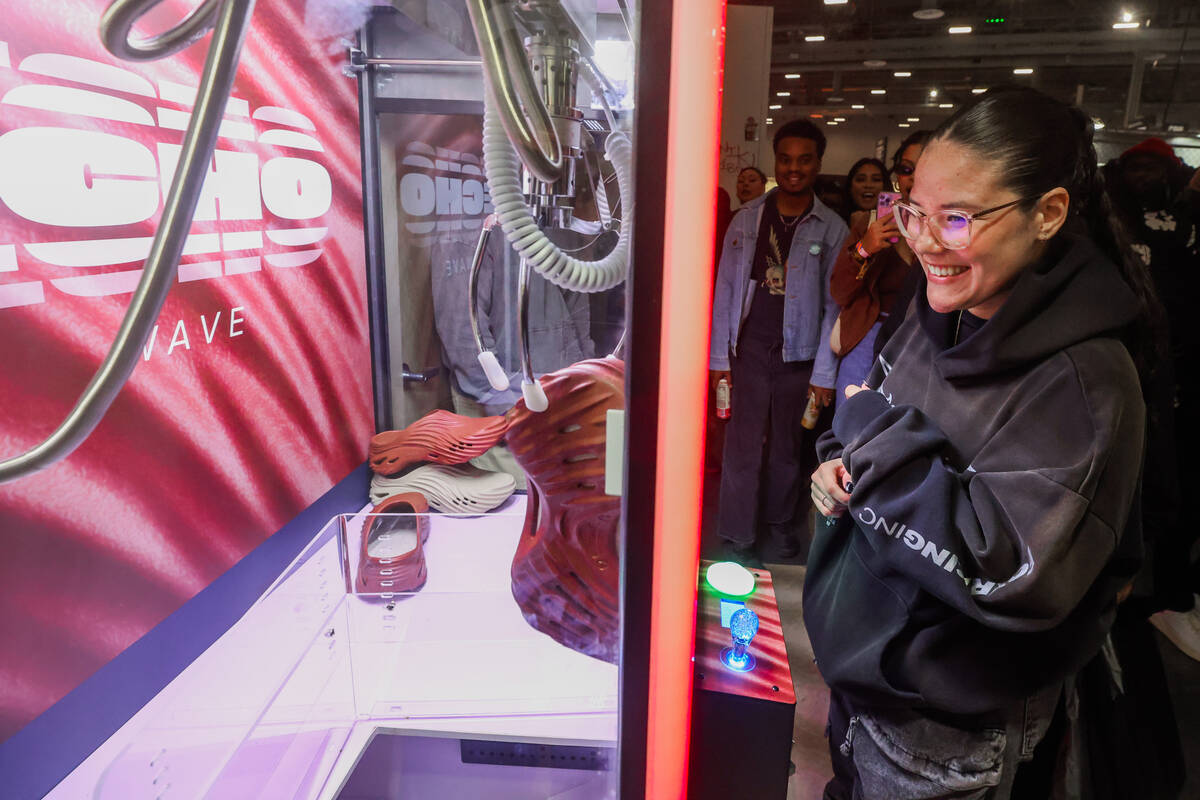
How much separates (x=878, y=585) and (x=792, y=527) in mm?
1902

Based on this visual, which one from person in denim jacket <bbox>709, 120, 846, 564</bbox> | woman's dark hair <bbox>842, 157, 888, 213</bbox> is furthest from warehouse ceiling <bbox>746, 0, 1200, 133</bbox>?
person in denim jacket <bbox>709, 120, 846, 564</bbox>

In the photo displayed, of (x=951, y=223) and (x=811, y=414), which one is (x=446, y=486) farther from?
(x=811, y=414)

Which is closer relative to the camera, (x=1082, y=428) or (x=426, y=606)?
(x=1082, y=428)

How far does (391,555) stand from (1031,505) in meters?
0.77

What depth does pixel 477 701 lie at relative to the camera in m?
0.94

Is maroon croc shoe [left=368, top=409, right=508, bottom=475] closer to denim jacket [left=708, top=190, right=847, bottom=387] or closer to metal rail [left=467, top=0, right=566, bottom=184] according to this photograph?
metal rail [left=467, top=0, right=566, bottom=184]

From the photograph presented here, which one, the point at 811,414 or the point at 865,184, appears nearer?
the point at 811,414

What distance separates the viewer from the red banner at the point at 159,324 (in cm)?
79

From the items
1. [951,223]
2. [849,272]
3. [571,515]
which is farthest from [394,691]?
[849,272]

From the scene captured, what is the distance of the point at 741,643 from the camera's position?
3.38 feet

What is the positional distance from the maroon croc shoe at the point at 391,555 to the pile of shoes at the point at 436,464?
254 mm

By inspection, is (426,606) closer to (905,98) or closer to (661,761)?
(661,761)

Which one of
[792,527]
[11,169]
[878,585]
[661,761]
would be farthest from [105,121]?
[792,527]

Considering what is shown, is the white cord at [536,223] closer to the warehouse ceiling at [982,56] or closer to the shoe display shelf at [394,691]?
the shoe display shelf at [394,691]
